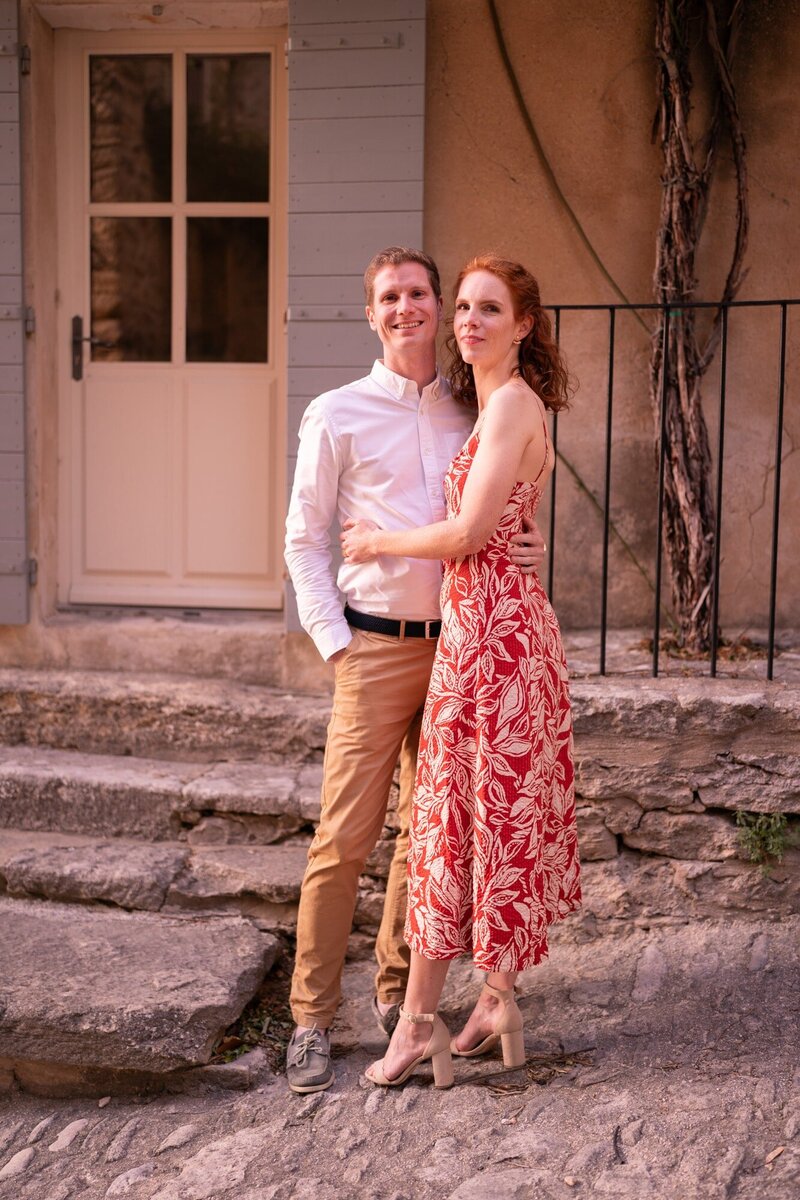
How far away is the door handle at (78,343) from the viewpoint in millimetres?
4707

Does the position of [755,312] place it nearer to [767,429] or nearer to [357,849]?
[767,429]

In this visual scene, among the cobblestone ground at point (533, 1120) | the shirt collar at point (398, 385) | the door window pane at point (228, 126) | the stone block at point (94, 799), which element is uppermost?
the door window pane at point (228, 126)

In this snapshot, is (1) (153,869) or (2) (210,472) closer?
(1) (153,869)

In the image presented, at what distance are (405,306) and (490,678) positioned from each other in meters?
0.90

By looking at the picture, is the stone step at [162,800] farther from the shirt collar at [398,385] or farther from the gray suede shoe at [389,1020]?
the shirt collar at [398,385]

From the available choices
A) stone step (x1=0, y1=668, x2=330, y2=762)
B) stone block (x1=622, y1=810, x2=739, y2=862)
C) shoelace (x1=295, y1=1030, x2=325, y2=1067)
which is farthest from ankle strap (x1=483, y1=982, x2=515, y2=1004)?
stone step (x1=0, y1=668, x2=330, y2=762)

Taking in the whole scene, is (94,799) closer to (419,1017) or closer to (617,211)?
(419,1017)

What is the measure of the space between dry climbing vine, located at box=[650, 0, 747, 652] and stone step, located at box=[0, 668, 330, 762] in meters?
1.38

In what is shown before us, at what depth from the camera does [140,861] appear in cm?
376

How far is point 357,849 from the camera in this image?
3.03m

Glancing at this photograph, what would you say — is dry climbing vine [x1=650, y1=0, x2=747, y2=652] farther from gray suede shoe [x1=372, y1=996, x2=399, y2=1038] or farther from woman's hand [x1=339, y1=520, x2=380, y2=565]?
gray suede shoe [x1=372, y1=996, x2=399, y2=1038]

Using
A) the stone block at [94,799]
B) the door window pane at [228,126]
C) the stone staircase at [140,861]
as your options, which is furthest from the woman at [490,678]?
the door window pane at [228,126]

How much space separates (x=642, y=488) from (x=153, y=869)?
216 cm

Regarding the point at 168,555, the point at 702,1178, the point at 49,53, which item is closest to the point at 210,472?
the point at 168,555
